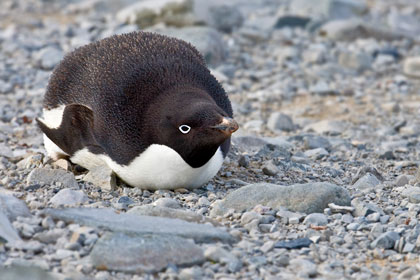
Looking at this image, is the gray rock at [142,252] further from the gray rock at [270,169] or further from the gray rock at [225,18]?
the gray rock at [225,18]

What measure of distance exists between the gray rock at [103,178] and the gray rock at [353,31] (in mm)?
8910

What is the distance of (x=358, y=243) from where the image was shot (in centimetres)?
515

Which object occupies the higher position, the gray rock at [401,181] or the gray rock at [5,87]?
the gray rock at [5,87]

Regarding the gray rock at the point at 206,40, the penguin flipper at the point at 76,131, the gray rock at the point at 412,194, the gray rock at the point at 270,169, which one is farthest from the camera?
the gray rock at the point at 206,40

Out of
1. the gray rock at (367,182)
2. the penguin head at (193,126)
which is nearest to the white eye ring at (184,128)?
the penguin head at (193,126)

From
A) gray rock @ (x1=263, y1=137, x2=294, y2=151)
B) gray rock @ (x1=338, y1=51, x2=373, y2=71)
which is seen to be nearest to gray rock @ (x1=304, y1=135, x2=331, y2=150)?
gray rock @ (x1=263, y1=137, x2=294, y2=151)

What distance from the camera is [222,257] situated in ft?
15.3

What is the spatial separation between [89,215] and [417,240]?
7.14 feet

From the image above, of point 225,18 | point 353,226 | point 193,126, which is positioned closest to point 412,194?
point 353,226

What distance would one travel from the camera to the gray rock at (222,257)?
4.62 meters

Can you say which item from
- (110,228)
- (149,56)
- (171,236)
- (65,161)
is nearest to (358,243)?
(171,236)

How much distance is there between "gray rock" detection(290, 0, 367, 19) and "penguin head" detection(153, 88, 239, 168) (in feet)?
32.6

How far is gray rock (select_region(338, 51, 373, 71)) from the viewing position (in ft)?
42.4

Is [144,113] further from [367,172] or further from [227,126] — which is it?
[367,172]
